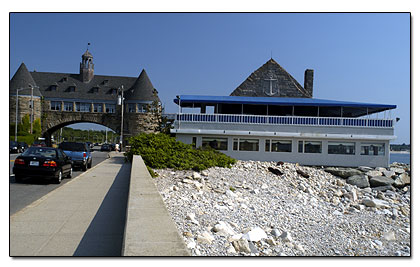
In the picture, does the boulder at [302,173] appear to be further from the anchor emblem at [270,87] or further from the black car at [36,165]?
the black car at [36,165]

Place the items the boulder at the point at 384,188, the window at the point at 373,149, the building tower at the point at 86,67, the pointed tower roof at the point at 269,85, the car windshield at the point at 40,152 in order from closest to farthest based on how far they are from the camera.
Result: the car windshield at the point at 40,152, the boulder at the point at 384,188, the window at the point at 373,149, the pointed tower roof at the point at 269,85, the building tower at the point at 86,67

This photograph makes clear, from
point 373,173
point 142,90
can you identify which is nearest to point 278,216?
point 373,173

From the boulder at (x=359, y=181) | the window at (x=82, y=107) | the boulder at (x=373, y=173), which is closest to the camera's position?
the boulder at (x=359, y=181)

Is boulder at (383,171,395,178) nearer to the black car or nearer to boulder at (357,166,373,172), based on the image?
boulder at (357,166,373,172)

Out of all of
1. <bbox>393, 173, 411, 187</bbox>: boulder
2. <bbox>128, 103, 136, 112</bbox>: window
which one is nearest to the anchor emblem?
<bbox>393, 173, 411, 187</bbox>: boulder

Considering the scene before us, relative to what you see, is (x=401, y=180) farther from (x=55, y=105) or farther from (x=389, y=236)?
(x=55, y=105)

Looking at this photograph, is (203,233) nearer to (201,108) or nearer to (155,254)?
(155,254)

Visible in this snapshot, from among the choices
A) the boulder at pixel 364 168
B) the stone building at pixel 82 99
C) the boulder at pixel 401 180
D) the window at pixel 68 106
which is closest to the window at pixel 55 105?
the stone building at pixel 82 99

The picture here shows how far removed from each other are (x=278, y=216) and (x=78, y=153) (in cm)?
1376

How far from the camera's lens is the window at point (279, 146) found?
3108 cm

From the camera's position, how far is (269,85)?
41406 millimetres

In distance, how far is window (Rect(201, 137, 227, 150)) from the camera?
102 ft

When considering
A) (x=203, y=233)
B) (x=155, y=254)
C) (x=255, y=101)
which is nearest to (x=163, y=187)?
(x=203, y=233)

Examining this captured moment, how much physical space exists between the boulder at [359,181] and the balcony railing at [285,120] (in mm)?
5426
